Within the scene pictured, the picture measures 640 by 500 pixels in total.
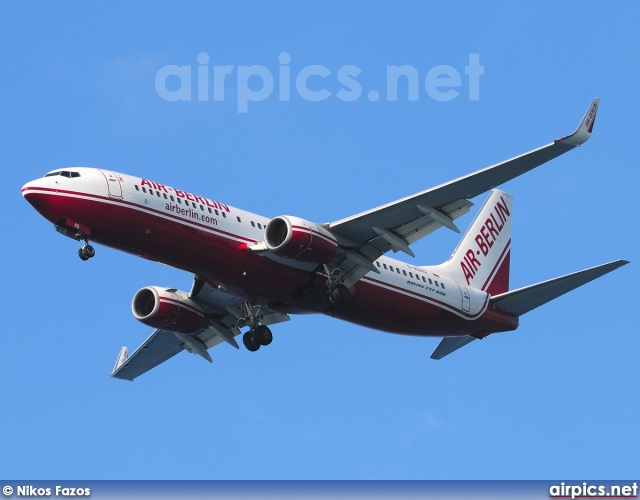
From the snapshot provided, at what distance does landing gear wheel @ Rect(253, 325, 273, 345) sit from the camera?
56156 millimetres

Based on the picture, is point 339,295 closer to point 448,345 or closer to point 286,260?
point 286,260

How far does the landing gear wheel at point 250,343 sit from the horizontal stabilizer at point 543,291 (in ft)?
35.4

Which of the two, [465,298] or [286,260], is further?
[465,298]

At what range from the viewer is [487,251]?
64.6m

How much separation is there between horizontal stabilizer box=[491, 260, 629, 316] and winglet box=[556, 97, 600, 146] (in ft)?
19.5

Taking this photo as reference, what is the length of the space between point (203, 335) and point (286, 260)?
10.0 metres

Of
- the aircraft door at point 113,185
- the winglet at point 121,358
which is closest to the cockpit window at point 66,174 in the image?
the aircraft door at point 113,185

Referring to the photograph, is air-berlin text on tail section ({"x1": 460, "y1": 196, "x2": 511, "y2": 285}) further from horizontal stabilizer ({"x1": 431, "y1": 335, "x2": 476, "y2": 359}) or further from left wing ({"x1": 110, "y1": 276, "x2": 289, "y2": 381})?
left wing ({"x1": 110, "y1": 276, "x2": 289, "y2": 381})

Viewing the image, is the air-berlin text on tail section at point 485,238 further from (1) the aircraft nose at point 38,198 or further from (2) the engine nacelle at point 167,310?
(1) the aircraft nose at point 38,198

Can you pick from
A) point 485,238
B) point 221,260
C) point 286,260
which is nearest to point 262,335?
point 286,260

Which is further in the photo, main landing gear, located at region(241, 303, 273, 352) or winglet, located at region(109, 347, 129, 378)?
winglet, located at region(109, 347, 129, 378)

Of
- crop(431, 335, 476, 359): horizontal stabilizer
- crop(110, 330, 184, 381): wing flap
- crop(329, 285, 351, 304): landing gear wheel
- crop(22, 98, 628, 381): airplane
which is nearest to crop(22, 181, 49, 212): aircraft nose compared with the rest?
crop(22, 98, 628, 381): airplane

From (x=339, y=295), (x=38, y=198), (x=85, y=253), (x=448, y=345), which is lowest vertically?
(x=85, y=253)

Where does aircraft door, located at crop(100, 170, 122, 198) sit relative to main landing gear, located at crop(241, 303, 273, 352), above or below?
above
